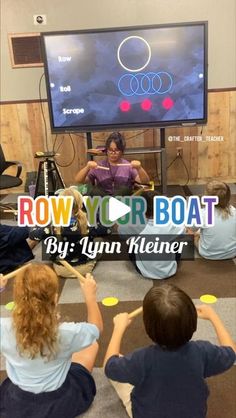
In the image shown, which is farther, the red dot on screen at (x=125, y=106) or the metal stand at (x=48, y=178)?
the red dot on screen at (x=125, y=106)

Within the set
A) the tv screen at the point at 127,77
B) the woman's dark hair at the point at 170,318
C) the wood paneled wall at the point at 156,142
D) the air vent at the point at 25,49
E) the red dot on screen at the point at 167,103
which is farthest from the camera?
the wood paneled wall at the point at 156,142

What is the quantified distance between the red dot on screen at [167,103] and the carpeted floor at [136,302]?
5.99ft

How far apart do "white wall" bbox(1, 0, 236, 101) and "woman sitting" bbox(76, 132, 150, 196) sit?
1539 mm

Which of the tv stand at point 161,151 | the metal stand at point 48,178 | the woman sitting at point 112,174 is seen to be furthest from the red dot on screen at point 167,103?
the metal stand at point 48,178

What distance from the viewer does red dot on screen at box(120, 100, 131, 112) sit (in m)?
4.00

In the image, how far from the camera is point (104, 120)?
4.06 metres

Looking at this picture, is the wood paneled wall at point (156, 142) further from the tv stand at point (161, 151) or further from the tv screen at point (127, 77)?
the tv screen at point (127, 77)

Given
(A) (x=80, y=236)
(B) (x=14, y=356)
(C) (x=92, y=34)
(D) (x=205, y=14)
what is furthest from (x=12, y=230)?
(D) (x=205, y=14)

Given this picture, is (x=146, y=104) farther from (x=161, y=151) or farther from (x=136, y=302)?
(x=136, y=302)

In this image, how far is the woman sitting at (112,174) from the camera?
350 centimetres

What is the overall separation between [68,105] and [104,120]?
394 millimetres

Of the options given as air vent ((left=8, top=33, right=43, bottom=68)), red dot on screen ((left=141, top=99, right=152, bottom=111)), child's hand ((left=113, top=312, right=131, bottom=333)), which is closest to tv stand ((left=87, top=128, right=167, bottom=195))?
red dot on screen ((left=141, top=99, right=152, bottom=111))

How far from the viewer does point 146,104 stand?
3994mm

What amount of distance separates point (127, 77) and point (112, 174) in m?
1.09
